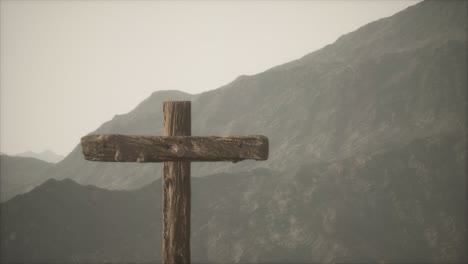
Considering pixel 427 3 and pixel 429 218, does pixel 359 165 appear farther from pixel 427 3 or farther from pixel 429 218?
pixel 427 3

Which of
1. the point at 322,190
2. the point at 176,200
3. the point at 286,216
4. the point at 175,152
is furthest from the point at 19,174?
the point at 175,152

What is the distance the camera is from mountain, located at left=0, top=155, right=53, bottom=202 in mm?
62350

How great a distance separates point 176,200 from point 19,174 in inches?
3276

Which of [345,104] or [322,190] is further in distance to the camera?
[345,104]

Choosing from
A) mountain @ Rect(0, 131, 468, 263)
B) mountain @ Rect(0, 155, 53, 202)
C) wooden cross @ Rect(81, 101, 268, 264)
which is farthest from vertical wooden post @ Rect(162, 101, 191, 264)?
mountain @ Rect(0, 155, 53, 202)

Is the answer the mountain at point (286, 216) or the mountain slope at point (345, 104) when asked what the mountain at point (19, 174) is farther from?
the mountain at point (286, 216)

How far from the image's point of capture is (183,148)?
3158 mm

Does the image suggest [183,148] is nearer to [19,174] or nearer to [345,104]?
[345,104]

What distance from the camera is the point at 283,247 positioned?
3253 centimetres

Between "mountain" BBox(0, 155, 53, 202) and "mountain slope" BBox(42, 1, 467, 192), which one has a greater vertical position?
"mountain slope" BBox(42, 1, 467, 192)

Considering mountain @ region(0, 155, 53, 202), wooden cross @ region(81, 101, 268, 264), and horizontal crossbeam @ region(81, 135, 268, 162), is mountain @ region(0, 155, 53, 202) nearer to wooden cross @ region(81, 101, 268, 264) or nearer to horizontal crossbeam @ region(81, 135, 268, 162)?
wooden cross @ region(81, 101, 268, 264)

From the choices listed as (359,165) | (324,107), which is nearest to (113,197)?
(359,165)

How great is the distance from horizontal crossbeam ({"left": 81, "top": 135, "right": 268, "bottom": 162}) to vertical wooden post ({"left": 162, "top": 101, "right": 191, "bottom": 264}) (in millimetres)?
214

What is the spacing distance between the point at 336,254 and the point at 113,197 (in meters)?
19.5
